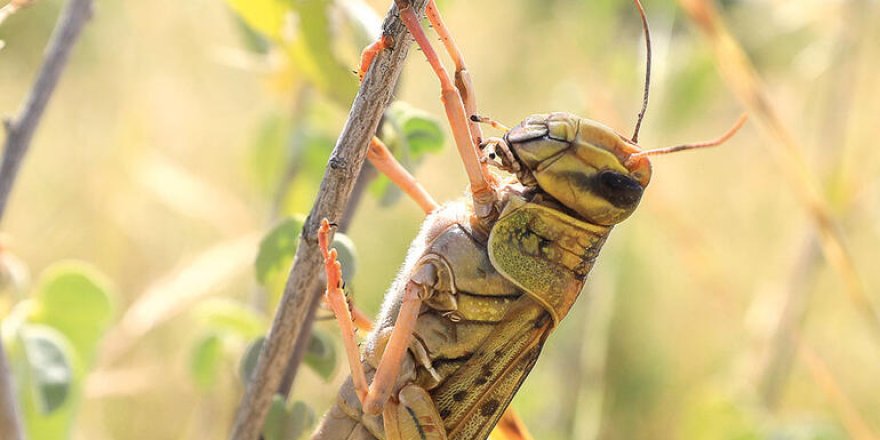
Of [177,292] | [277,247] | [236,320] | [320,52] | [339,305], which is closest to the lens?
[339,305]

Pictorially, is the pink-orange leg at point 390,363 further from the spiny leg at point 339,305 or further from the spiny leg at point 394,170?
the spiny leg at point 394,170

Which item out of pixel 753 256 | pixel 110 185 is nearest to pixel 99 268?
pixel 110 185

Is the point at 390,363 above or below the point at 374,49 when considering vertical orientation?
below

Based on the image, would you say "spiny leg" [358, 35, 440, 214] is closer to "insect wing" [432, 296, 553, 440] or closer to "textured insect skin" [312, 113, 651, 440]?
"textured insect skin" [312, 113, 651, 440]

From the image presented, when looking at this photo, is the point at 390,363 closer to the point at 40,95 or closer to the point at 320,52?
the point at 320,52

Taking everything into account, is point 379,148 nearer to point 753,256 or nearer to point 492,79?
point 753,256

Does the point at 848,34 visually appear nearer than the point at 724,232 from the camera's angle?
Yes

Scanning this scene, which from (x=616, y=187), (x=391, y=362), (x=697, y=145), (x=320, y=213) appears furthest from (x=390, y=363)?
(x=697, y=145)
